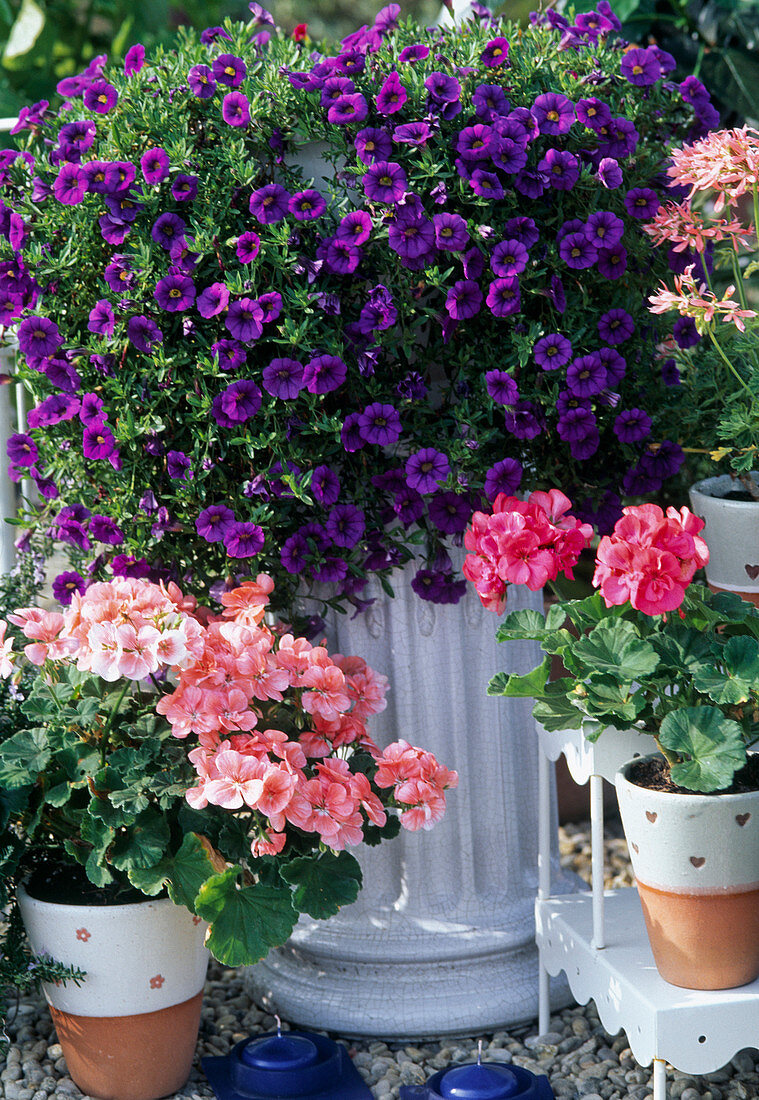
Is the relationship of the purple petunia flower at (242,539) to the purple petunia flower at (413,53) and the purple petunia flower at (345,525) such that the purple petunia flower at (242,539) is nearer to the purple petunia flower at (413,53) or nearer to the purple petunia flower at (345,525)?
the purple petunia flower at (345,525)

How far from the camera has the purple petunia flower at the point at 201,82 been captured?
163 centimetres

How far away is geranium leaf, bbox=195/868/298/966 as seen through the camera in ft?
4.91

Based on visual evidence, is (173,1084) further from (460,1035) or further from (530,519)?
(530,519)

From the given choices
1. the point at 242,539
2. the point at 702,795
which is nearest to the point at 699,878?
the point at 702,795

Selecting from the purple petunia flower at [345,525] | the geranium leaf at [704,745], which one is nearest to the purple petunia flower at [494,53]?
the purple petunia flower at [345,525]

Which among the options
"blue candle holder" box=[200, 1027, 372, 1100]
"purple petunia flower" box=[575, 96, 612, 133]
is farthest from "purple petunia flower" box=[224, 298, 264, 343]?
"blue candle holder" box=[200, 1027, 372, 1100]

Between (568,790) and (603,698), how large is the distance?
4.03ft

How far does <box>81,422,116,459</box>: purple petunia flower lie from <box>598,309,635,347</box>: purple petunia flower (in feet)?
2.38

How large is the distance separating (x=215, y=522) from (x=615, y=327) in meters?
0.64

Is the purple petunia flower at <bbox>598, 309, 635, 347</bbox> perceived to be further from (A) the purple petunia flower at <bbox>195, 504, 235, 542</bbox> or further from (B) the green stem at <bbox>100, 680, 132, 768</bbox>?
(B) the green stem at <bbox>100, 680, 132, 768</bbox>

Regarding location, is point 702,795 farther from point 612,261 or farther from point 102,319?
point 102,319

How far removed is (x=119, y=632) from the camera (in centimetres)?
153

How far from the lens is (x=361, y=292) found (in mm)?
1676

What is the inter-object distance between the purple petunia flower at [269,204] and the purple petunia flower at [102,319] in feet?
0.82
